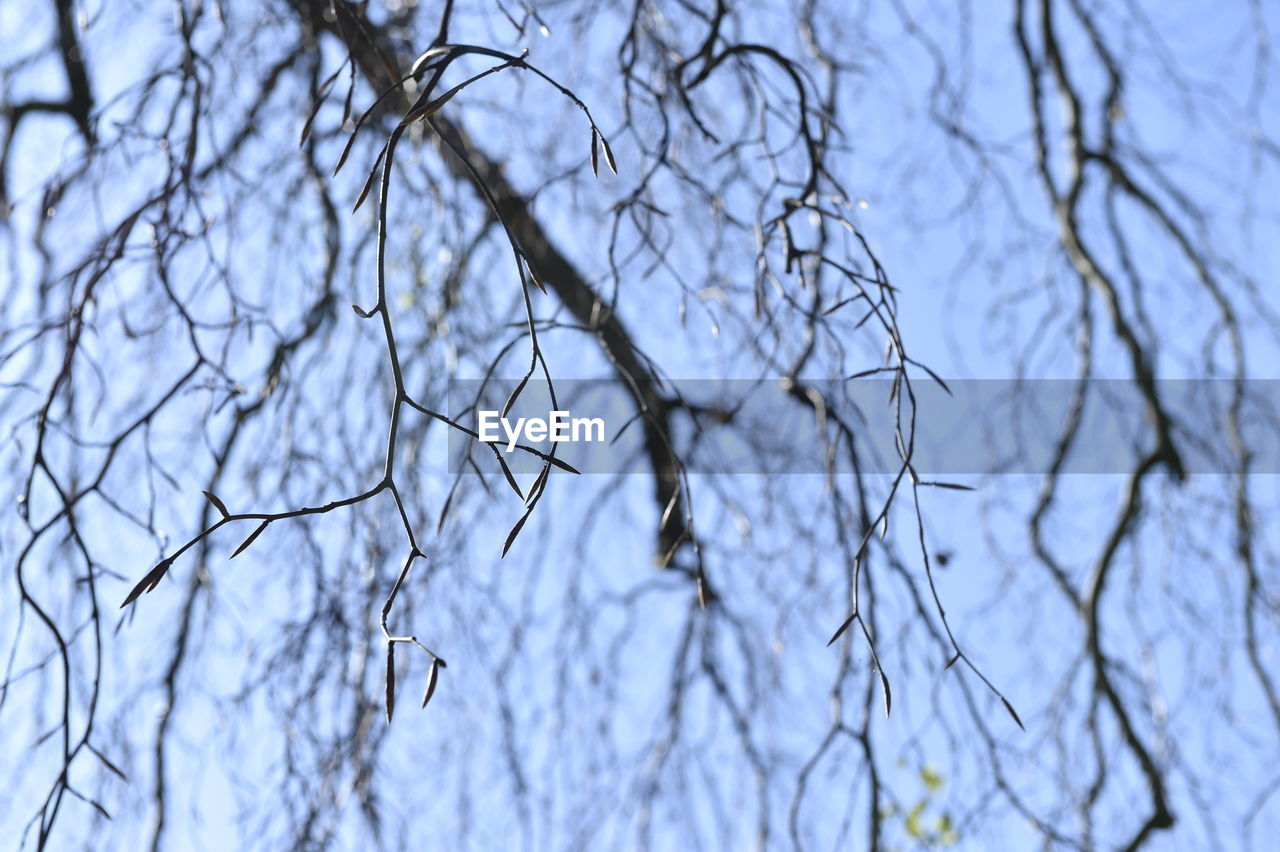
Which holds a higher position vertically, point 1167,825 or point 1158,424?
point 1158,424

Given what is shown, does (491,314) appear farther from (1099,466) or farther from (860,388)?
(1099,466)

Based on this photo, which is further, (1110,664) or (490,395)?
(1110,664)

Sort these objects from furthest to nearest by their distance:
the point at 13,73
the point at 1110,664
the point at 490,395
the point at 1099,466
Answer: the point at 1099,466 → the point at 1110,664 → the point at 13,73 → the point at 490,395

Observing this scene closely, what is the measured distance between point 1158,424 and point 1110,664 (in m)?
0.37

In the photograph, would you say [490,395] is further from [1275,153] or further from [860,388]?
[1275,153]

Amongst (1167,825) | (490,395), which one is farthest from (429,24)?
(1167,825)

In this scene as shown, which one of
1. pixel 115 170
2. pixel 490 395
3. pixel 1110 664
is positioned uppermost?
pixel 115 170

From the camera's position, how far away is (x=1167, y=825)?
1.74 metres

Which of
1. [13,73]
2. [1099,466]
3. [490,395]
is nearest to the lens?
[490,395]

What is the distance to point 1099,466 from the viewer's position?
2020mm

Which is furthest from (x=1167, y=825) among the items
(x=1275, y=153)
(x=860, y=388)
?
(x=1275, y=153)

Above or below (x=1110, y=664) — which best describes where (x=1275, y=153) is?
above

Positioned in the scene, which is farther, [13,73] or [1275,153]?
[1275,153]

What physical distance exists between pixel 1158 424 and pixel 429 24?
3.94 feet
